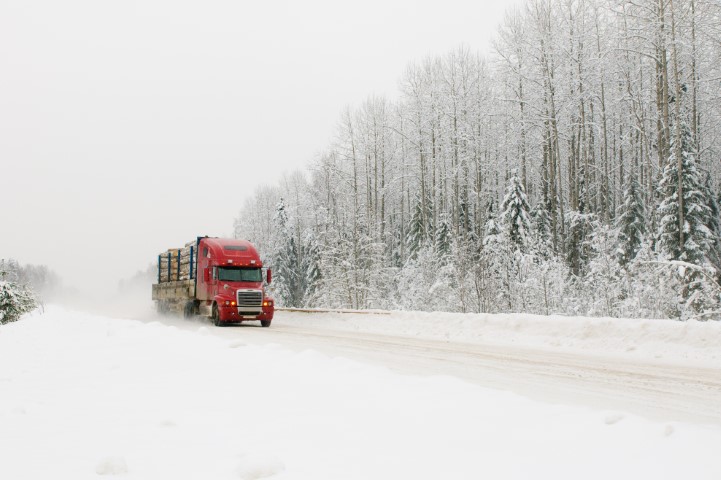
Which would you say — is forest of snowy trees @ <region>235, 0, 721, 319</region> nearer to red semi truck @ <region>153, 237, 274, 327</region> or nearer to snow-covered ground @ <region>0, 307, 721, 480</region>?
red semi truck @ <region>153, 237, 274, 327</region>

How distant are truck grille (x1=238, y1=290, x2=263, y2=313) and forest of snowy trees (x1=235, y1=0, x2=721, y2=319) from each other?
7764 mm

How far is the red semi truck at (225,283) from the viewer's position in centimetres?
2178

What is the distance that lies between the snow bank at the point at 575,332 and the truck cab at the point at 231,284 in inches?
176

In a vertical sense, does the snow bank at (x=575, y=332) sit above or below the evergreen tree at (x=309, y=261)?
below

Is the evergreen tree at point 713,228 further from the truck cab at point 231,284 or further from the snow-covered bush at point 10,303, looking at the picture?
the snow-covered bush at point 10,303

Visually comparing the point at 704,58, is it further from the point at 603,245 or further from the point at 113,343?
the point at 113,343

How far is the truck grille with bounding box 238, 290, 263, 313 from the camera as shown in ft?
71.5

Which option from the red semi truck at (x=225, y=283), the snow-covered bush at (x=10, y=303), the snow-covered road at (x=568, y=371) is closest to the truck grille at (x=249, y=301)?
the red semi truck at (x=225, y=283)

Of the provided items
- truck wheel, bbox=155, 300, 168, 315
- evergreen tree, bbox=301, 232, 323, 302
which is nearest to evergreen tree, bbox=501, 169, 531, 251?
evergreen tree, bbox=301, 232, 323, 302

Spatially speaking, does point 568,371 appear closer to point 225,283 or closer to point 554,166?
point 225,283

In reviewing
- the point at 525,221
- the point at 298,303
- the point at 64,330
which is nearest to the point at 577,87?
the point at 525,221

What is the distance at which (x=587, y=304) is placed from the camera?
1952 cm

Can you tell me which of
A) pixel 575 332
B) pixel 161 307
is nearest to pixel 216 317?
pixel 161 307

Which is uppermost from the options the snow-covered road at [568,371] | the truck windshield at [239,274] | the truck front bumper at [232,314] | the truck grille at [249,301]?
the truck windshield at [239,274]
